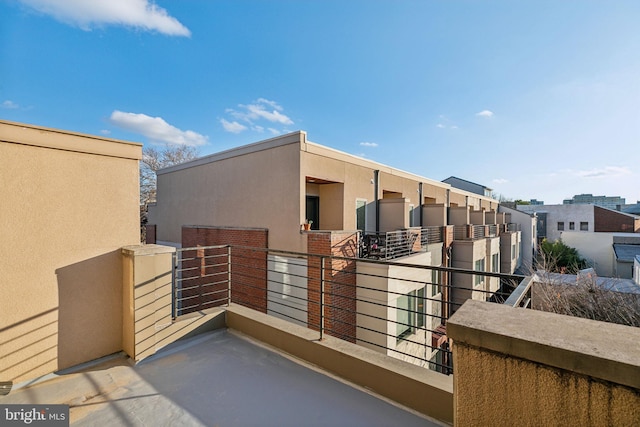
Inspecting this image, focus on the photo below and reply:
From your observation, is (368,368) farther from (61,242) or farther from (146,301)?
(61,242)

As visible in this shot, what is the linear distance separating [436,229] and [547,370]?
1312 centimetres

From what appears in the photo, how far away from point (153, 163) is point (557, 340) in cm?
2926

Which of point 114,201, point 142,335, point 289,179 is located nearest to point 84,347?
point 142,335

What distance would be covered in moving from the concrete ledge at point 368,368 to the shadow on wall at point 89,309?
163 cm

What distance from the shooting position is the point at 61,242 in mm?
2803

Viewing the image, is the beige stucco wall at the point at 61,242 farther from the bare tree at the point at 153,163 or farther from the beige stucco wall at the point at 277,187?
the bare tree at the point at 153,163

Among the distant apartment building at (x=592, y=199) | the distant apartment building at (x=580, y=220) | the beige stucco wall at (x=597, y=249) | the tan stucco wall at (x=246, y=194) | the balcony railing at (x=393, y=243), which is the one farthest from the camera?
the distant apartment building at (x=592, y=199)

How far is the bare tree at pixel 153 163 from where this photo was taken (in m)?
24.0

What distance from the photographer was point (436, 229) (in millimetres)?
13258

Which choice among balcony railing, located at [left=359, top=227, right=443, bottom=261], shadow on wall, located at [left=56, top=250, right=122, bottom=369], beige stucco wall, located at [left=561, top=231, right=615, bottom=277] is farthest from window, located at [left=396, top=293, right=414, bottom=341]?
beige stucco wall, located at [left=561, top=231, right=615, bottom=277]

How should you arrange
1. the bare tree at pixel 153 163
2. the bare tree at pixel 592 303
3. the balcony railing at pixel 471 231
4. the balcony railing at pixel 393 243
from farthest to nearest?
1. the bare tree at pixel 153 163
2. the balcony railing at pixel 471 231
3. the balcony railing at pixel 393 243
4. the bare tree at pixel 592 303

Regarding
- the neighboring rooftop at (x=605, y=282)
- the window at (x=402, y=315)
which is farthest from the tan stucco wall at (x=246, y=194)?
the neighboring rooftop at (x=605, y=282)

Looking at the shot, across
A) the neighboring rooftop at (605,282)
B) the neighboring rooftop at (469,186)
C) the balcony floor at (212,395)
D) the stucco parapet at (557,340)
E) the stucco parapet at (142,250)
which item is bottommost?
the neighboring rooftop at (605,282)

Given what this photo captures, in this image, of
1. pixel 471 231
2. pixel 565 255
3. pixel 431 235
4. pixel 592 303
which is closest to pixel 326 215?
pixel 431 235
